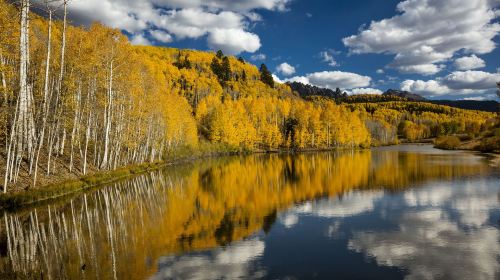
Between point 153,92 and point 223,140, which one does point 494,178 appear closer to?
point 153,92

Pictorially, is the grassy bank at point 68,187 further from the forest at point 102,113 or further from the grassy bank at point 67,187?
the forest at point 102,113

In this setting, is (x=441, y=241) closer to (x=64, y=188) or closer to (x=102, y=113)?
(x=64, y=188)

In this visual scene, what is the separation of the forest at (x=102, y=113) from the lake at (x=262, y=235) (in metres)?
6.39

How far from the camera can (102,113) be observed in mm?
42469

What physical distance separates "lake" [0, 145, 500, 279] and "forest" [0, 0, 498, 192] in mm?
6389

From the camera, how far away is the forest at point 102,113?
2414cm

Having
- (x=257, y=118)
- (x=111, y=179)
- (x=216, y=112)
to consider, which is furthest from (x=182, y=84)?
(x=111, y=179)

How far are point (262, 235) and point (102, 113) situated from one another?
105 feet

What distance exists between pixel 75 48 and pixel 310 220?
25.7 meters

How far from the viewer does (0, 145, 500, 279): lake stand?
39.3 ft

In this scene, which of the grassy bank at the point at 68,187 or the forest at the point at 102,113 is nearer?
the grassy bank at the point at 68,187

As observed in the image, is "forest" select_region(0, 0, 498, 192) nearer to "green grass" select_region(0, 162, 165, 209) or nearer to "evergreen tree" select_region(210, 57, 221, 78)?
"green grass" select_region(0, 162, 165, 209)

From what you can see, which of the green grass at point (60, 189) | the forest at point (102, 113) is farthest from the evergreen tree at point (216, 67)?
the green grass at point (60, 189)

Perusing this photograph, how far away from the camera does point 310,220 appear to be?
19453mm
